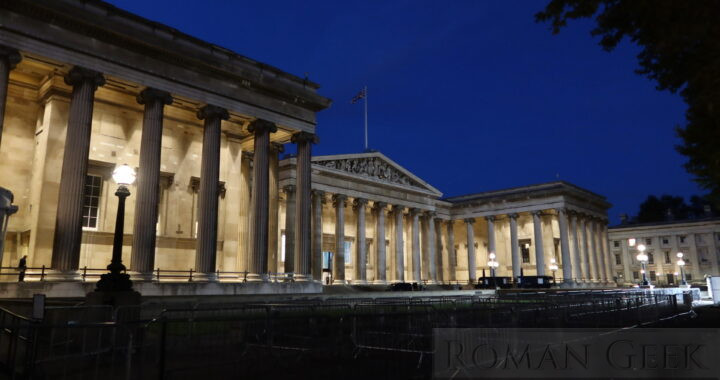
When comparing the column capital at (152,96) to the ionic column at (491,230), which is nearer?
the column capital at (152,96)

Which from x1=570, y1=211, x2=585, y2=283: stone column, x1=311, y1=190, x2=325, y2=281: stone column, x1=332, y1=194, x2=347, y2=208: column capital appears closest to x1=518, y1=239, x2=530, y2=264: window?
x1=570, y1=211, x2=585, y2=283: stone column

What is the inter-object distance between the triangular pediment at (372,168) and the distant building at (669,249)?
4888 centimetres

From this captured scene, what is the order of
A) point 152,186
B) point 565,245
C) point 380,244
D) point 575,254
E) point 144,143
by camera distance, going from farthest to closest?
point 575,254
point 565,245
point 380,244
point 144,143
point 152,186

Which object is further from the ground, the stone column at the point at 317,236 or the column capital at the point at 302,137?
the column capital at the point at 302,137

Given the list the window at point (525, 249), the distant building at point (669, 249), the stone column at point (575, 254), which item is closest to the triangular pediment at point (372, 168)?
the stone column at point (575, 254)

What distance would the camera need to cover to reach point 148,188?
2658 centimetres

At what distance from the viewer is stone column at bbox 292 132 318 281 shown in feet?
109

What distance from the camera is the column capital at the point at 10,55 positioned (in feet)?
74.0

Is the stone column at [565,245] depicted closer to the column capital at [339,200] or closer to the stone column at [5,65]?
the column capital at [339,200]

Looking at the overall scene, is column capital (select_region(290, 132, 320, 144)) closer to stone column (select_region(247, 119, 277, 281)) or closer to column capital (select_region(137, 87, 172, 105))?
stone column (select_region(247, 119, 277, 281))

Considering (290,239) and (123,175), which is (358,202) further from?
(123,175)

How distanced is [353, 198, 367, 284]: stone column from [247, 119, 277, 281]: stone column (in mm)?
22992

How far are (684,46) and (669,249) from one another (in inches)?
3948

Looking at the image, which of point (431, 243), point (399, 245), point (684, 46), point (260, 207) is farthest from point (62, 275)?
point (431, 243)
